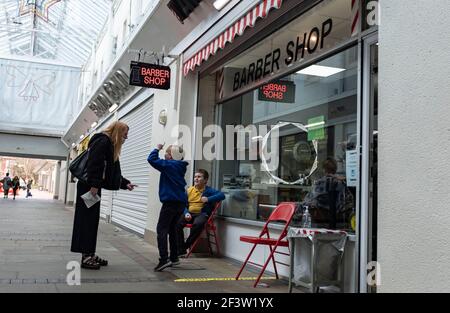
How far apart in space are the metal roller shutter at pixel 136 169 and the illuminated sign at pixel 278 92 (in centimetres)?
373

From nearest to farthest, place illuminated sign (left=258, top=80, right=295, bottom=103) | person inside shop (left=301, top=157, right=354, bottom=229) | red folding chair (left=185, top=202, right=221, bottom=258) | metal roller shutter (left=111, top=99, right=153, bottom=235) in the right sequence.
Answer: person inside shop (left=301, top=157, right=354, bottom=229) → illuminated sign (left=258, top=80, right=295, bottom=103) → red folding chair (left=185, top=202, right=221, bottom=258) → metal roller shutter (left=111, top=99, right=153, bottom=235)

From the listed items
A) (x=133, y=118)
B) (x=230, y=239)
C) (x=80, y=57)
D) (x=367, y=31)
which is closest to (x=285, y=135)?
(x=230, y=239)

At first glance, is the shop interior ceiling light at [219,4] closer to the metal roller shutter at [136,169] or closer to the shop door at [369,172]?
the shop door at [369,172]

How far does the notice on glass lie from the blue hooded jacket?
204 cm

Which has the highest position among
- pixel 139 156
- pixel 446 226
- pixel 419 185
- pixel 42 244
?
pixel 139 156

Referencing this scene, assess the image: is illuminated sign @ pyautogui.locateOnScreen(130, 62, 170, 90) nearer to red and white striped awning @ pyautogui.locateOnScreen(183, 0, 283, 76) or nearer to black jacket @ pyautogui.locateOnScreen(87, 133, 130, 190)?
red and white striped awning @ pyautogui.locateOnScreen(183, 0, 283, 76)

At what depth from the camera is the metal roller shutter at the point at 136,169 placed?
9812 mm

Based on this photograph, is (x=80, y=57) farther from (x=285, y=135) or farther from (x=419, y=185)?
(x=419, y=185)

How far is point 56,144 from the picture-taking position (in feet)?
88.5

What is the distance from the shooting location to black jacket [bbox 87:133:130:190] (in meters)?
5.05

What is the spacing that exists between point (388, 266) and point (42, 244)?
5858 millimetres

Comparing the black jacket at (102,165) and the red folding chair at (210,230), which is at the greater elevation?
the black jacket at (102,165)

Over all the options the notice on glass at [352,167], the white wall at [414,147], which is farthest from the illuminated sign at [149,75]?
the white wall at [414,147]

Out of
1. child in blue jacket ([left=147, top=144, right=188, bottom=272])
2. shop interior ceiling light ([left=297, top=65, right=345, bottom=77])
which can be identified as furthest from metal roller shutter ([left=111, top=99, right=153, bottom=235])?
shop interior ceiling light ([left=297, top=65, right=345, bottom=77])
